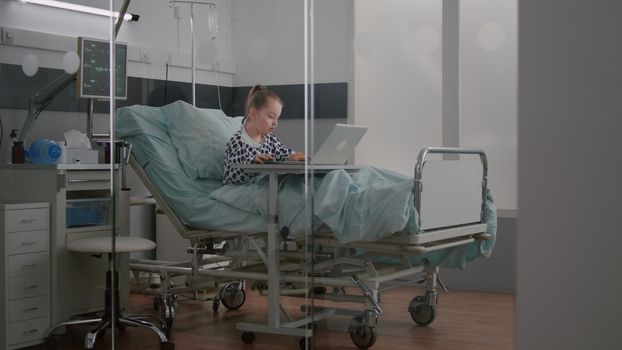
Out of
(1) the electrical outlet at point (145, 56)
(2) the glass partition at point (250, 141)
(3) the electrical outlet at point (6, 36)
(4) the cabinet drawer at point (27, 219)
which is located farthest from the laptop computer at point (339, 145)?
(3) the electrical outlet at point (6, 36)

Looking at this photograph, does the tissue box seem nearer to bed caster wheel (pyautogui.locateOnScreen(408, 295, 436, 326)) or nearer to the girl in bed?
the girl in bed

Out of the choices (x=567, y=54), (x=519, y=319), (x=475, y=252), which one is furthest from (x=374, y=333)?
(x=567, y=54)

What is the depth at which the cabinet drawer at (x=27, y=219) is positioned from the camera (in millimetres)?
3033

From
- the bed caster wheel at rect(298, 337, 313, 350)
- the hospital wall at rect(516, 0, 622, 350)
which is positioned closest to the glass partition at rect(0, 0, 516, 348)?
the bed caster wheel at rect(298, 337, 313, 350)

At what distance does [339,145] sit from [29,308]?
1.43 metres

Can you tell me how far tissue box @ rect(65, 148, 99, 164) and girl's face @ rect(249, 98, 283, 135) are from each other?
29.8 inches

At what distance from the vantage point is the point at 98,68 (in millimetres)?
3055

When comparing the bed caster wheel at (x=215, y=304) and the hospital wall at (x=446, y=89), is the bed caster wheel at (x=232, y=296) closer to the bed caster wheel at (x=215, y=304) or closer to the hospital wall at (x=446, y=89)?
the bed caster wheel at (x=215, y=304)

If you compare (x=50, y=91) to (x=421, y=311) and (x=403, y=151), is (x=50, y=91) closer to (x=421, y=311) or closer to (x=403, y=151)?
(x=403, y=151)

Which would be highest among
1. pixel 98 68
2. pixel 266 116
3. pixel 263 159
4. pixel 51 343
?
pixel 98 68

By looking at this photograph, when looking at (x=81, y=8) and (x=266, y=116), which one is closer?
(x=266, y=116)

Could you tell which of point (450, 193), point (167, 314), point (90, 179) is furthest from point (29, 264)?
point (450, 193)

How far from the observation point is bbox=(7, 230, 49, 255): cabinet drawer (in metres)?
3.02

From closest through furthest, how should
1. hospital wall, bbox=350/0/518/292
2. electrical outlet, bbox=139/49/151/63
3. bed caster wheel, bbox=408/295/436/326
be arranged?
hospital wall, bbox=350/0/518/292 → bed caster wheel, bbox=408/295/436/326 → electrical outlet, bbox=139/49/151/63
